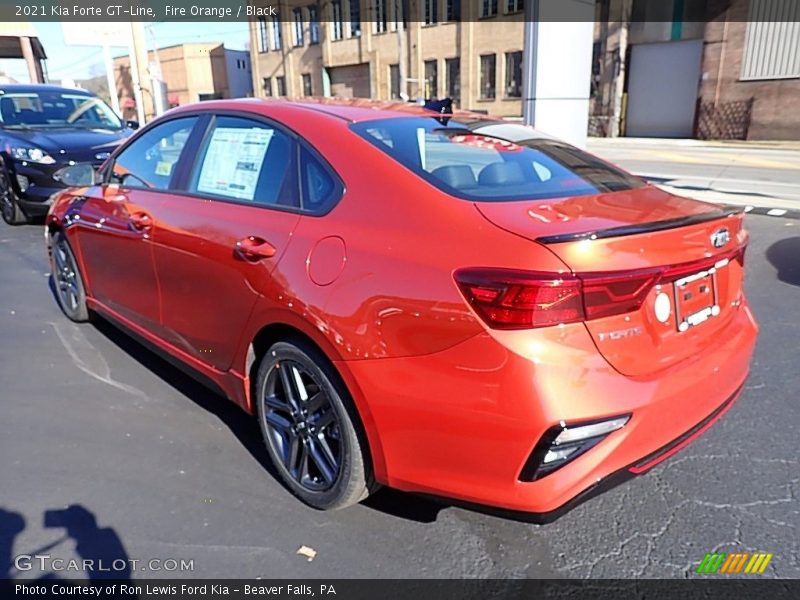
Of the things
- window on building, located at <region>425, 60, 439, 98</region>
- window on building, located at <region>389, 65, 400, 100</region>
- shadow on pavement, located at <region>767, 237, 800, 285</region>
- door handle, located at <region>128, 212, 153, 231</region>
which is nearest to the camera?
door handle, located at <region>128, 212, 153, 231</region>

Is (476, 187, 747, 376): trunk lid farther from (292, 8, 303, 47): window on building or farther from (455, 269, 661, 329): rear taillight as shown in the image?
(292, 8, 303, 47): window on building

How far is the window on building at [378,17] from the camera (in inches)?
1576

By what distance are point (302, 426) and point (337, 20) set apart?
45698 millimetres

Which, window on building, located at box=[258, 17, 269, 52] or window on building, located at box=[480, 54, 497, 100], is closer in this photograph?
window on building, located at box=[480, 54, 497, 100]

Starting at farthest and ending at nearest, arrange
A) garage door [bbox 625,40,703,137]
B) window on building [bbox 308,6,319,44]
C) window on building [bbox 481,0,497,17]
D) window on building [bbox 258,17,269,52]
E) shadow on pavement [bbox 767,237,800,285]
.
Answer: window on building [bbox 258,17,269,52] < window on building [bbox 308,6,319,44] < window on building [bbox 481,0,497,17] < garage door [bbox 625,40,703,137] < shadow on pavement [bbox 767,237,800,285]

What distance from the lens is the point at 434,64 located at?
37938 millimetres

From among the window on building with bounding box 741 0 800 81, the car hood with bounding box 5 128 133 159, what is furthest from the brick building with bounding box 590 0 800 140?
the car hood with bounding box 5 128 133 159

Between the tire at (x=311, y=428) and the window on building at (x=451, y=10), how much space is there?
1472 inches

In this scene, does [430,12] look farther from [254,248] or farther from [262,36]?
[254,248]

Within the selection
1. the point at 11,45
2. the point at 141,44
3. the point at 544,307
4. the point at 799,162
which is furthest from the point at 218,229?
the point at 11,45

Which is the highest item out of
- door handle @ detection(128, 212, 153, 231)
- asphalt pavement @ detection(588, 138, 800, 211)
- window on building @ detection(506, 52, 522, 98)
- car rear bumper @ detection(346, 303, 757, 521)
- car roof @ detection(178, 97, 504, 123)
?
window on building @ detection(506, 52, 522, 98)

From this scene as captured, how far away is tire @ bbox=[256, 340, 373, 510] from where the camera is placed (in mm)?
2268

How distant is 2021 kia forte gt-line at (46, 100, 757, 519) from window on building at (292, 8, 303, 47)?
4797cm

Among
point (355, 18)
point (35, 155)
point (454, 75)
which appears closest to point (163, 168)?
point (35, 155)
